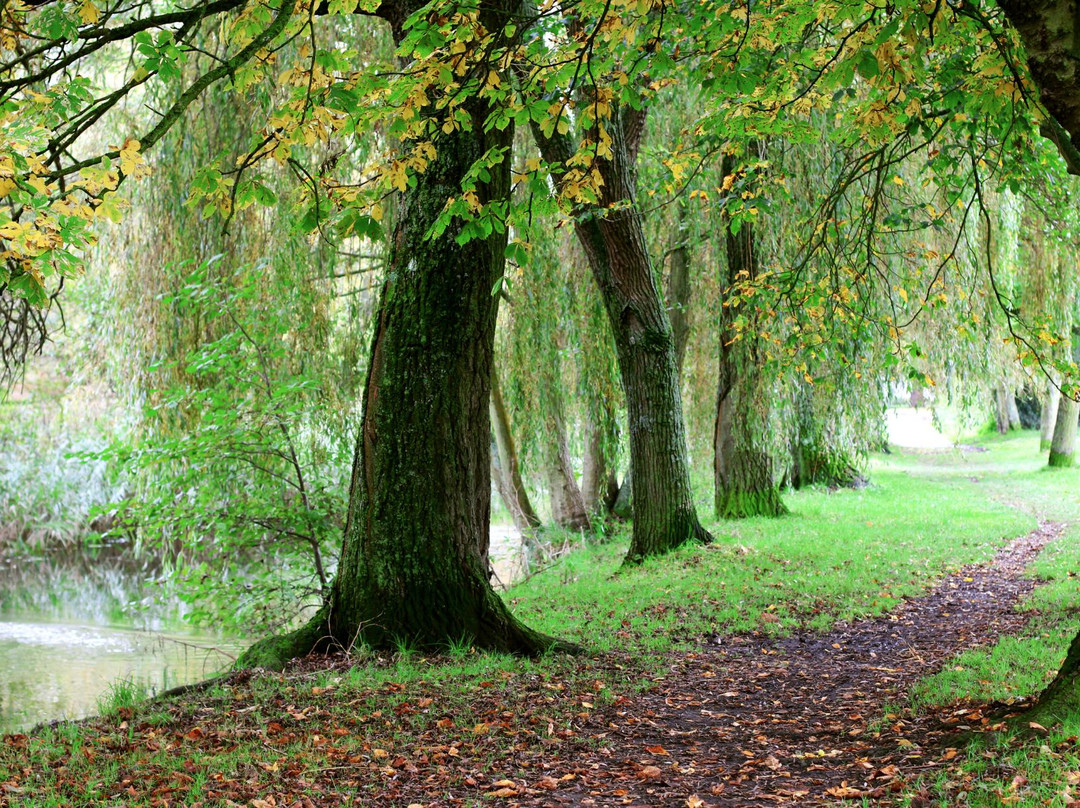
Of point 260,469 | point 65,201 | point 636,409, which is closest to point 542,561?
point 636,409

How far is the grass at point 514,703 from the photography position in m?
3.43

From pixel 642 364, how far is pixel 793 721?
5.43 m

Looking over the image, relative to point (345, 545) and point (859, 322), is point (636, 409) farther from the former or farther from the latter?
point (345, 545)

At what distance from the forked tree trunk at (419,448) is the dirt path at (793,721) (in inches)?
54.8

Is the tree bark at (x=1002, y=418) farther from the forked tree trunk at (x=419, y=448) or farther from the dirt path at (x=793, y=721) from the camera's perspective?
the forked tree trunk at (x=419, y=448)

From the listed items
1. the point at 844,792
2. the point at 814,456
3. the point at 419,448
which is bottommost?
the point at 844,792

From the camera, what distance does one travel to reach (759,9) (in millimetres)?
5180

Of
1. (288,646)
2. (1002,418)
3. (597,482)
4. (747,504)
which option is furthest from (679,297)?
(1002,418)

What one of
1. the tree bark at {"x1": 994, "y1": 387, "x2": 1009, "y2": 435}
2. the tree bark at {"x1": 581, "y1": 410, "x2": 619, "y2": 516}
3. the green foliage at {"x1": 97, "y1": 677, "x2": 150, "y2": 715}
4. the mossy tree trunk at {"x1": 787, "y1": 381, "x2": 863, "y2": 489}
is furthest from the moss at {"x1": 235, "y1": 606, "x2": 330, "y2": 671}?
the tree bark at {"x1": 994, "y1": 387, "x2": 1009, "y2": 435}

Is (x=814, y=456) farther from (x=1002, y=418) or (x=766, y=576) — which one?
(x=1002, y=418)

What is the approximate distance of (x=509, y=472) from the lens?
13547 mm

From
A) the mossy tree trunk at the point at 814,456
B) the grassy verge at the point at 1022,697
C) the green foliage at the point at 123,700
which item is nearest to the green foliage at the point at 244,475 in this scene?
the green foliage at the point at 123,700

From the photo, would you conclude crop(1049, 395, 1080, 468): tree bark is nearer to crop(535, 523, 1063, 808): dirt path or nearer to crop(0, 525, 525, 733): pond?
crop(0, 525, 525, 733): pond

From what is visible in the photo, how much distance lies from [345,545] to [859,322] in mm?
4120
